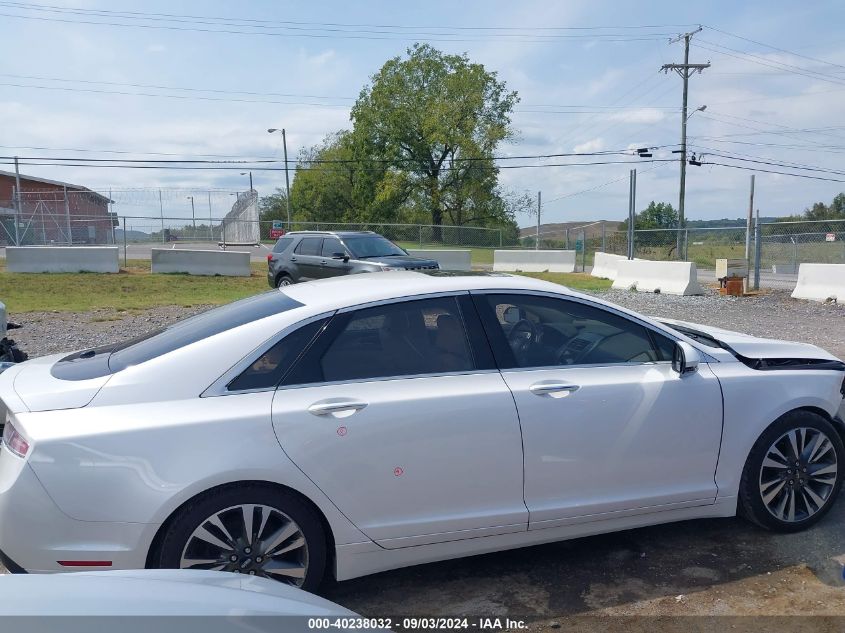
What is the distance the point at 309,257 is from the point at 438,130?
41.9 m

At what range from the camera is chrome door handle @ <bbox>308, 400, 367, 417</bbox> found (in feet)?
11.1

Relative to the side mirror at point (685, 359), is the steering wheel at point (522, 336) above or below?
above

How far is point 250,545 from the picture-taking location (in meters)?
3.31

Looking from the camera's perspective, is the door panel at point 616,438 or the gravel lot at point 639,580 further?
the door panel at point 616,438

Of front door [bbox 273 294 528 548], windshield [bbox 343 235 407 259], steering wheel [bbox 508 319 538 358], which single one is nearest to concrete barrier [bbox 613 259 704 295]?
windshield [bbox 343 235 407 259]

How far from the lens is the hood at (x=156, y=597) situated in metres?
1.90

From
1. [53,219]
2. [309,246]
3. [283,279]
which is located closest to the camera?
[309,246]

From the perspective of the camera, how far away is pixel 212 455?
3.21 meters

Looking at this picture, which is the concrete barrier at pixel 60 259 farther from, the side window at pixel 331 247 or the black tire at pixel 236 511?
the black tire at pixel 236 511

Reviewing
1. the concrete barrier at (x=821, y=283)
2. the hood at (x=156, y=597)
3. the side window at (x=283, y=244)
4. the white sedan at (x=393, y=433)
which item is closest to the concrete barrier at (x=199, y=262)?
the side window at (x=283, y=244)

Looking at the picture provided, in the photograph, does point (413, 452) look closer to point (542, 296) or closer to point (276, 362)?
point (276, 362)

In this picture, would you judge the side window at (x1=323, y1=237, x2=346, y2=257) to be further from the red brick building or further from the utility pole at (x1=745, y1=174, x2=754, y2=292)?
the red brick building

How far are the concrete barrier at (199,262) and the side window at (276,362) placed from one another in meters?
20.6

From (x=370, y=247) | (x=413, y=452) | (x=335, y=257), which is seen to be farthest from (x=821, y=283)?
(x=413, y=452)
